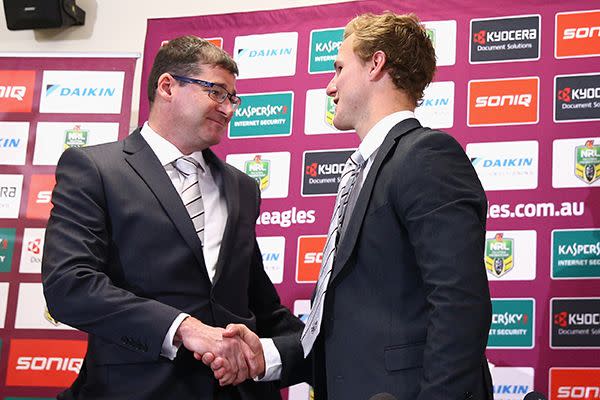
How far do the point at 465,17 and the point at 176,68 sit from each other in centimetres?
187

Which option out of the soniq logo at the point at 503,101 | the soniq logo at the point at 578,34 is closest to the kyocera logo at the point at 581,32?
the soniq logo at the point at 578,34

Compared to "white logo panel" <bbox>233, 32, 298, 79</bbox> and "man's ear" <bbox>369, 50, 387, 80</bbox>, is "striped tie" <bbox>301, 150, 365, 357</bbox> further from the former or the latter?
"white logo panel" <bbox>233, 32, 298, 79</bbox>

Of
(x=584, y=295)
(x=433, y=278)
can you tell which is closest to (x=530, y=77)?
(x=584, y=295)

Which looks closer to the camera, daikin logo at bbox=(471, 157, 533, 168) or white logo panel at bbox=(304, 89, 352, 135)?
daikin logo at bbox=(471, 157, 533, 168)

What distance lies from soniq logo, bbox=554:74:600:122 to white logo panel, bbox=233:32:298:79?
4.61 ft

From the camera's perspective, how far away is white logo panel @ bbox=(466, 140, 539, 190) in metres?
4.25

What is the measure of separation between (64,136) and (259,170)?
1163 millimetres

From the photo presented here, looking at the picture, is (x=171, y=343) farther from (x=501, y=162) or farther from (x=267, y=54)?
(x=267, y=54)

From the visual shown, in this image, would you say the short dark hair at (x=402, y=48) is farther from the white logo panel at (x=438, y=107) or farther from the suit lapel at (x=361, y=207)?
the white logo panel at (x=438, y=107)

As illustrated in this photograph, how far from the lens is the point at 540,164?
4.24 meters

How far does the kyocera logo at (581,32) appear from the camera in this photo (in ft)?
14.2

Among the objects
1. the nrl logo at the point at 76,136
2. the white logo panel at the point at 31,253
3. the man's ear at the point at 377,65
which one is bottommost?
the white logo panel at the point at 31,253

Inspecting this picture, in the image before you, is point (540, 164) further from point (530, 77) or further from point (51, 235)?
point (51, 235)

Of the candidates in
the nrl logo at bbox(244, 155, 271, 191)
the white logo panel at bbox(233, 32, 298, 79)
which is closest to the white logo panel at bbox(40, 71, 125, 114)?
the white logo panel at bbox(233, 32, 298, 79)
